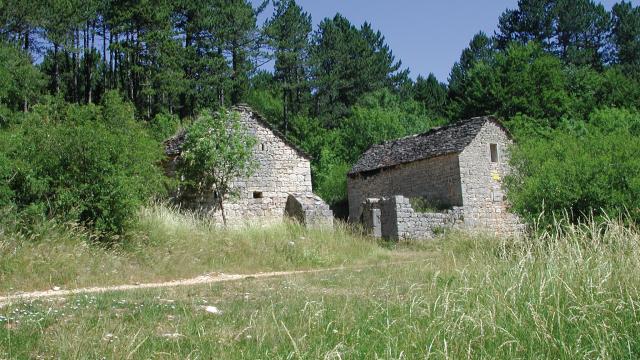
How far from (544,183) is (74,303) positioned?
11205mm

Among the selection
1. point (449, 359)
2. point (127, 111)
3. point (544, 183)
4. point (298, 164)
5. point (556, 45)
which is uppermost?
point (556, 45)

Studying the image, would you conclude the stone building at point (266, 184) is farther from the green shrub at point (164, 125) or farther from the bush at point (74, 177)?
the green shrub at point (164, 125)

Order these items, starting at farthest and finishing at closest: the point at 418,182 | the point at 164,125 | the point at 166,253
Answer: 1. the point at 164,125
2. the point at 418,182
3. the point at 166,253

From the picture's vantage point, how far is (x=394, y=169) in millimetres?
29750

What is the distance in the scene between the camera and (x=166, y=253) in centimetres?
1373

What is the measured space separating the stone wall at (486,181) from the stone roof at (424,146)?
0.35 m

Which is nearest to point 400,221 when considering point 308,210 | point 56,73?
point 308,210

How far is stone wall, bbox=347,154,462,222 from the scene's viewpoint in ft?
88.0

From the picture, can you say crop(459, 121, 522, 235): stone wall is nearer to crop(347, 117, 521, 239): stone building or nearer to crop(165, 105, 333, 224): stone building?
crop(347, 117, 521, 239): stone building

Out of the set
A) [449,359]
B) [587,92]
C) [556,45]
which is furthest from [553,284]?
[556,45]

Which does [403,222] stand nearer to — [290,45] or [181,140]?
[181,140]

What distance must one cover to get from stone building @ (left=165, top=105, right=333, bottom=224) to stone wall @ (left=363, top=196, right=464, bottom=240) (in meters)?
2.04

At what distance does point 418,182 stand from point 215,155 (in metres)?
11.0

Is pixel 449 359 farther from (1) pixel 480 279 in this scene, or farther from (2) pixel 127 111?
(2) pixel 127 111
